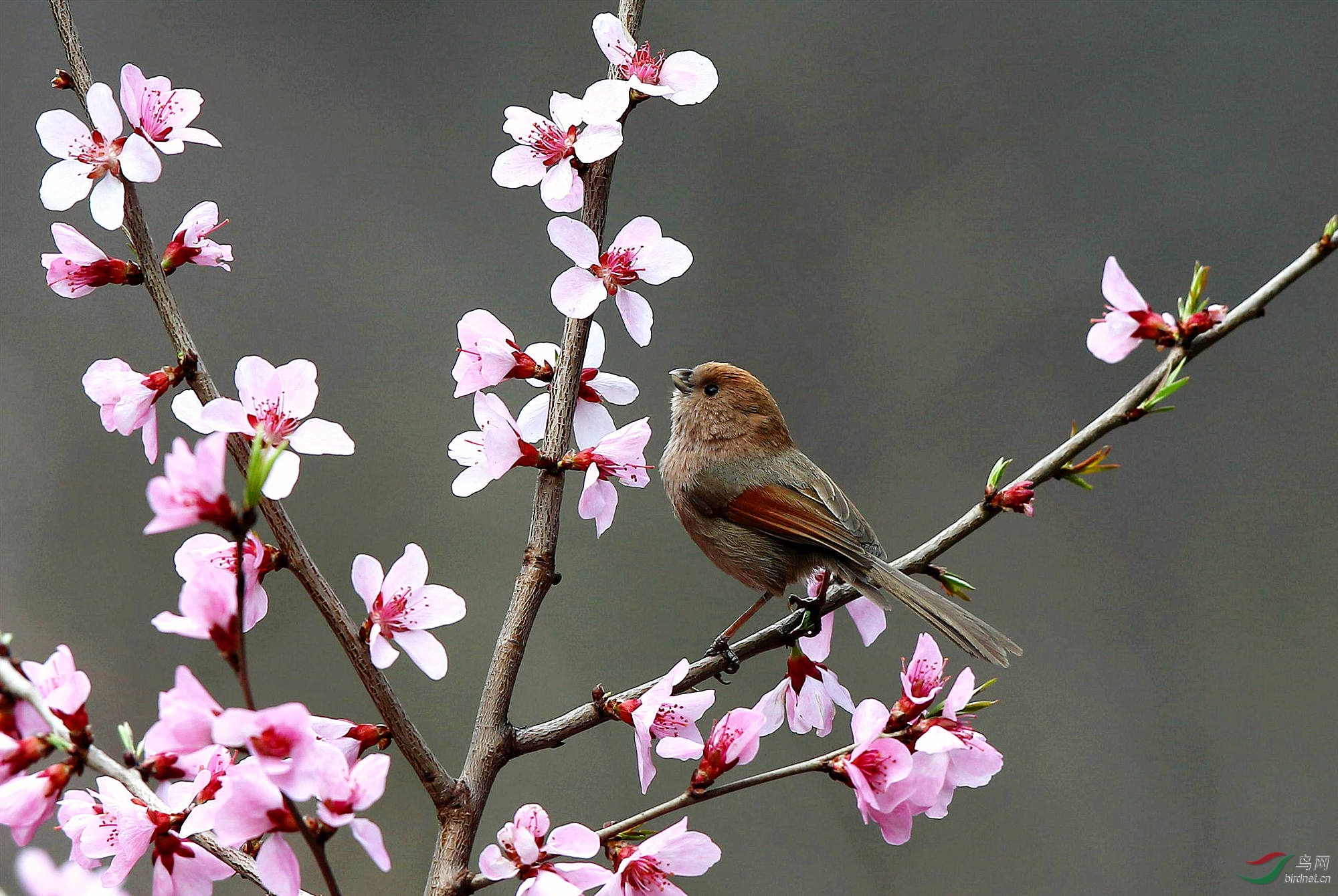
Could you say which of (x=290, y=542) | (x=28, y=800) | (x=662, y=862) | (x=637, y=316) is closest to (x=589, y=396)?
(x=637, y=316)

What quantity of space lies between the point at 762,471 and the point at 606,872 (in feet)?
2.60

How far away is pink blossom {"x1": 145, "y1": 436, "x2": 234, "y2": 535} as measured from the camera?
469 mm

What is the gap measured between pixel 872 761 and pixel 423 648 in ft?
1.08

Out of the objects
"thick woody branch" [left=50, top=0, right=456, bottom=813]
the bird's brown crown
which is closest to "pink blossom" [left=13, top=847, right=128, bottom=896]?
"thick woody branch" [left=50, top=0, right=456, bottom=813]

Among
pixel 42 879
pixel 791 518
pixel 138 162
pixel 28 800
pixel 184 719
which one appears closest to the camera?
pixel 42 879

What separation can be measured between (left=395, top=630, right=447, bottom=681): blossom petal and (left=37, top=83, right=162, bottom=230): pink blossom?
355 mm

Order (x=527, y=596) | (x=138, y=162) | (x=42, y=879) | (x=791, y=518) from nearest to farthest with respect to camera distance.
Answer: (x=42, y=879), (x=138, y=162), (x=527, y=596), (x=791, y=518)

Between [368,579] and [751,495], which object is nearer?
[368,579]

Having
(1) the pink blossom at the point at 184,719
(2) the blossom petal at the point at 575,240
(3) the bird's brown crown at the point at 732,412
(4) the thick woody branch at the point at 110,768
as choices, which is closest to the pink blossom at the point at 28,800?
(4) the thick woody branch at the point at 110,768

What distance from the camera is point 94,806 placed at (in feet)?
2.43

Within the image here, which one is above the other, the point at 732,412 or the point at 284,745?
the point at 732,412

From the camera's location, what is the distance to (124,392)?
31.0 inches

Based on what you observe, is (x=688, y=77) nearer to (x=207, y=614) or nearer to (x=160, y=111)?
(x=160, y=111)

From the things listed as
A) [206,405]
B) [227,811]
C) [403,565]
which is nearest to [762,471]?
[403,565]
